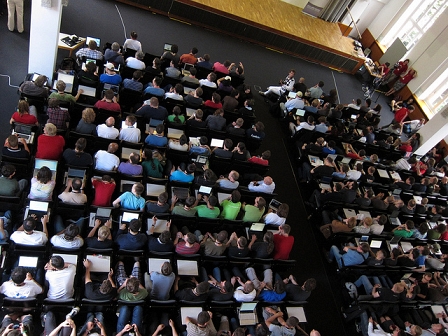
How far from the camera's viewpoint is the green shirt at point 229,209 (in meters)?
6.43

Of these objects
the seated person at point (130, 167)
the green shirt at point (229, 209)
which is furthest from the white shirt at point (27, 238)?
the green shirt at point (229, 209)

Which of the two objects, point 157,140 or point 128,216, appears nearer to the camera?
point 128,216

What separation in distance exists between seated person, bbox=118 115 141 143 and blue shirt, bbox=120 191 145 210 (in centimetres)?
145

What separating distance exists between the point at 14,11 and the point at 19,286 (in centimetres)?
711

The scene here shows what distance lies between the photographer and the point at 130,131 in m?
6.74

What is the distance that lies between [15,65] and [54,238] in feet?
17.0

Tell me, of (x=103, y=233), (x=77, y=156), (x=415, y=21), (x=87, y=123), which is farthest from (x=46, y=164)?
(x=415, y=21)

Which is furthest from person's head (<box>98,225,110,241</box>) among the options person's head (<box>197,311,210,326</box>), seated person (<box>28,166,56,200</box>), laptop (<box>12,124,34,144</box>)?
laptop (<box>12,124,34,144</box>)

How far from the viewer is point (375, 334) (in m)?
5.88

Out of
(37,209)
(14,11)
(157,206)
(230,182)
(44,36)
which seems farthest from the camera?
(14,11)

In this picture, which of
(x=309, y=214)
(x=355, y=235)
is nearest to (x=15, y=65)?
(x=309, y=214)

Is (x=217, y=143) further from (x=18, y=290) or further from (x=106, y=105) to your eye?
(x=18, y=290)

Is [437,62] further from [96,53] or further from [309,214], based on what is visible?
[96,53]

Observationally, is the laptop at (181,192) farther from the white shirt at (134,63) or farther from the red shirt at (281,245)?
the white shirt at (134,63)
